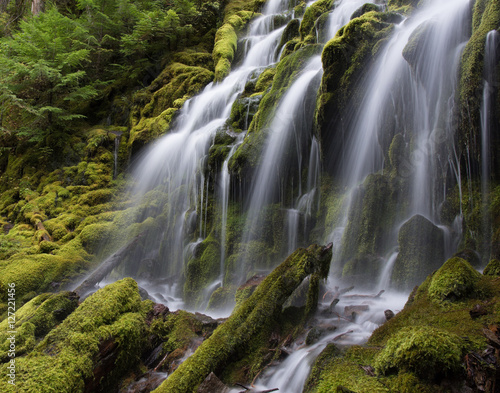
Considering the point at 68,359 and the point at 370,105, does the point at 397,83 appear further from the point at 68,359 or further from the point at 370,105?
the point at 68,359

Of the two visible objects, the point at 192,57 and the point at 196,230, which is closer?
the point at 196,230

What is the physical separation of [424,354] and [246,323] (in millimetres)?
2090

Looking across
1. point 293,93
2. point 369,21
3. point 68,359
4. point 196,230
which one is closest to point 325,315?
point 68,359

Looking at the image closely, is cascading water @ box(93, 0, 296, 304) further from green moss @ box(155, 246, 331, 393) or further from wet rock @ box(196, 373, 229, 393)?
wet rock @ box(196, 373, 229, 393)

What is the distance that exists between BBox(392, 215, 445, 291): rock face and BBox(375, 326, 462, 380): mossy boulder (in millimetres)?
3188

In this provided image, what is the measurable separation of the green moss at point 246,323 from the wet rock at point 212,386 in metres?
0.08

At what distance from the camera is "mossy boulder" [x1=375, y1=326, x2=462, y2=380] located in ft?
6.68

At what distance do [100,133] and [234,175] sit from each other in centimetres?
820

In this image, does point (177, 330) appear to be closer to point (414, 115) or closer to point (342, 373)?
point (342, 373)

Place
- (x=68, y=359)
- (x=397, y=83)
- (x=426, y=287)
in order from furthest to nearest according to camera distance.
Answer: (x=397, y=83)
(x=426, y=287)
(x=68, y=359)

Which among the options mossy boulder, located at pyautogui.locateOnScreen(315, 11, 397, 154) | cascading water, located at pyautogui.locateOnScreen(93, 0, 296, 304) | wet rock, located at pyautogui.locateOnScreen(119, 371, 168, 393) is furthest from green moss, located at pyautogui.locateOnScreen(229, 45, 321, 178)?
wet rock, located at pyautogui.locateOnScreen(119, 371, 168, 393)

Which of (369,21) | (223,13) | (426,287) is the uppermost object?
(223,13)

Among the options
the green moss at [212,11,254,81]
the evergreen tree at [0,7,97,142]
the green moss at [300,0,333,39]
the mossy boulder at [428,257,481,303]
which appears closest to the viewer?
the mossy boulder at [428,257,481,303]

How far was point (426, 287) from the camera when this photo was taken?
356cm
